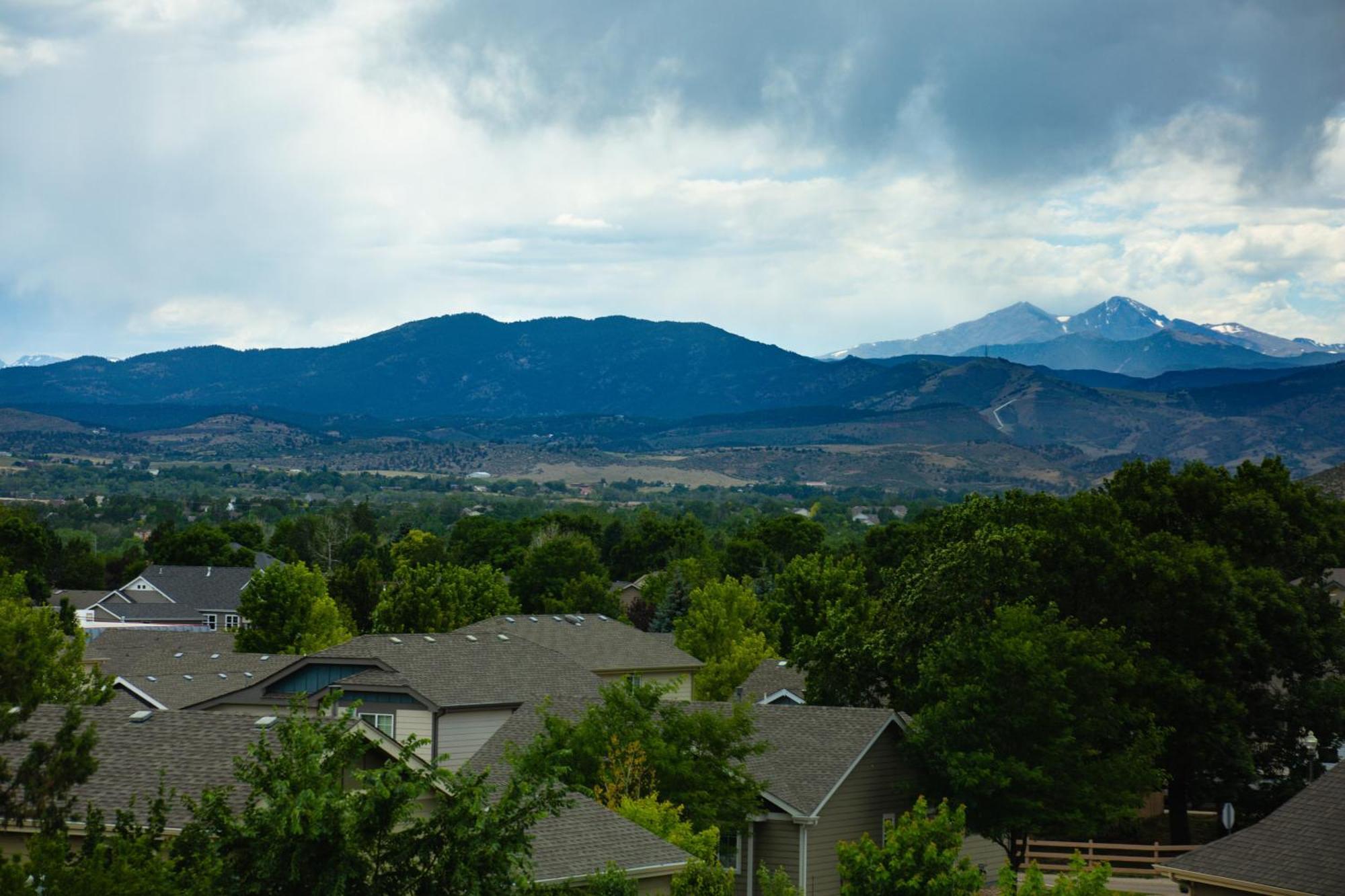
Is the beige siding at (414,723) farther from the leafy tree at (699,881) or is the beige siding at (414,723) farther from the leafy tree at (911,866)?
the leafy tree at (911,866)

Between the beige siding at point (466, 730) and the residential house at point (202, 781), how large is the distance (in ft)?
54.8

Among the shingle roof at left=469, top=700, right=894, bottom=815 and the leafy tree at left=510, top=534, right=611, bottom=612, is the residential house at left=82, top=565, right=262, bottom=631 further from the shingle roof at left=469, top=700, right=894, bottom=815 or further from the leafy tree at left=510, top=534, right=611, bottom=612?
the shingle roof at left=469, top=700, right=894, bottom=815

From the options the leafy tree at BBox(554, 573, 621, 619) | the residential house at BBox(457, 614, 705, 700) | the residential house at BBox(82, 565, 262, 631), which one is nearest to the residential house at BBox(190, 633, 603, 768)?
the residential house at BBox(457, 614, 705, 700)

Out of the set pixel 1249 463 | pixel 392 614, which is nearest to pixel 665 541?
pixel 392 614

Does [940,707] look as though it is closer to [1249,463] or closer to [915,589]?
[915,589]

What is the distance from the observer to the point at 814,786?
3653 centimetres

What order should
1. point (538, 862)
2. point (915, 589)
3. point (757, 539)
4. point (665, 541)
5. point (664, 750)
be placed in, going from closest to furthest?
point (538, 862), point (664, 750), point (915, 589), point (757, 539), point (665, 541)

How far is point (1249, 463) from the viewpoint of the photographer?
50281 mm

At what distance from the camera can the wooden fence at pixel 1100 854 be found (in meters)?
40.7

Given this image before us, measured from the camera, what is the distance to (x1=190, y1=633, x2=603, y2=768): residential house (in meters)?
43.6

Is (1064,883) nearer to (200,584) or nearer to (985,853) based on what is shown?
(985,853)

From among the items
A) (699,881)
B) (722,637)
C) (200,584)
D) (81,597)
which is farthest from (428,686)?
(81,597)

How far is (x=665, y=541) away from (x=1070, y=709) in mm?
101595

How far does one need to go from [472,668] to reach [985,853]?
53.2 feet
